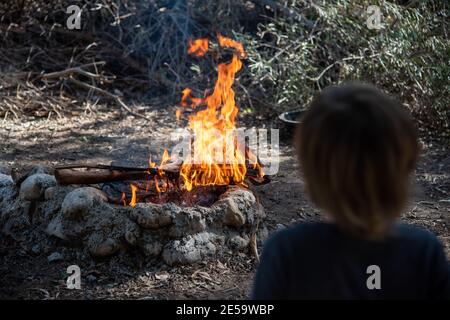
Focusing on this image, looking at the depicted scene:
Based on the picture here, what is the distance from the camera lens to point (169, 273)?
3758 millimetres

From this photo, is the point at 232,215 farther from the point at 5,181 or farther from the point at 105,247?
the point at 5,181

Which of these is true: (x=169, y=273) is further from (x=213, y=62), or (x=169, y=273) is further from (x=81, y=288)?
(x=213, y=62)

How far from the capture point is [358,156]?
54.2 inches

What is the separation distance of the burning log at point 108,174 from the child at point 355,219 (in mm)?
2719

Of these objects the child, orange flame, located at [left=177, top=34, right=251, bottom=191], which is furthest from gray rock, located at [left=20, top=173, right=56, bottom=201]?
the child

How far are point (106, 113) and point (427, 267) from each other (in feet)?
22.2

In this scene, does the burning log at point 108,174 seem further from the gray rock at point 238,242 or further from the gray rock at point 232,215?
the gray rock at point 238,242

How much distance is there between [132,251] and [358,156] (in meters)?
2.70

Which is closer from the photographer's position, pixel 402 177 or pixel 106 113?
pixel 402 177

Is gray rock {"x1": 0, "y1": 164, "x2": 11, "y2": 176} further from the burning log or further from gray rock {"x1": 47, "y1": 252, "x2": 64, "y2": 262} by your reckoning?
gray rock {"x1": 47, "y1": 252, "x2": 64, "y2": 262}

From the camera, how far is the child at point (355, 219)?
1383 mm

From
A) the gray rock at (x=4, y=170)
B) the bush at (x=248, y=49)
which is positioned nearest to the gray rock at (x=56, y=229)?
the gray rock at (x=4, y=170)
